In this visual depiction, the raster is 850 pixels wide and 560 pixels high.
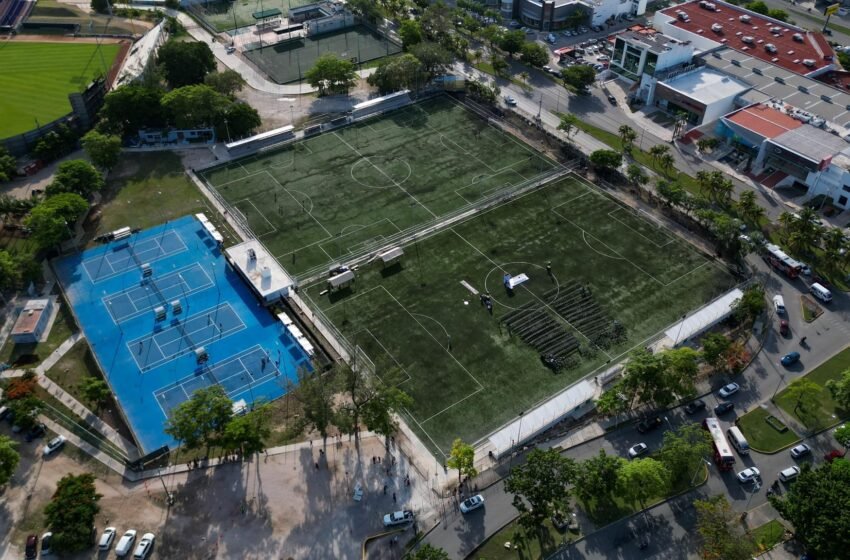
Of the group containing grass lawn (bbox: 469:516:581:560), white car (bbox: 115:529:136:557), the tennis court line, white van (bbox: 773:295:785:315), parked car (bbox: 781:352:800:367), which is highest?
the tennis court line

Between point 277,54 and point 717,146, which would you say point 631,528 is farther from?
point 277,54

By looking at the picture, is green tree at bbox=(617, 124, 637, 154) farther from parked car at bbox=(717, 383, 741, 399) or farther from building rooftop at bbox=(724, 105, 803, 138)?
parked car at bbox=(717, 383, 741, 399)

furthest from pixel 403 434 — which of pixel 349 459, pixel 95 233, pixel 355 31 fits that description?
pixel 355 31

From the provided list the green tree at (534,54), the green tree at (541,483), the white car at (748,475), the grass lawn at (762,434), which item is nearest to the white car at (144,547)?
the green tree at (541,483)

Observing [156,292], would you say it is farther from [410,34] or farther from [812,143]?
[812,143]

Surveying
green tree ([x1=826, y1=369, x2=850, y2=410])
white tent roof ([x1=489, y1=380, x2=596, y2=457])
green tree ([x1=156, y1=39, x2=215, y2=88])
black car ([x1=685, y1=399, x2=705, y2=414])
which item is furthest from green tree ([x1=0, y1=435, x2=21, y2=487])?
green tree ([x1=826, y1=369, x2=850, y2=410])

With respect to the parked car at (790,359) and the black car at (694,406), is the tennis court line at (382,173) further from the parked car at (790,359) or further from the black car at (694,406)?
the parked car at (790,359)
